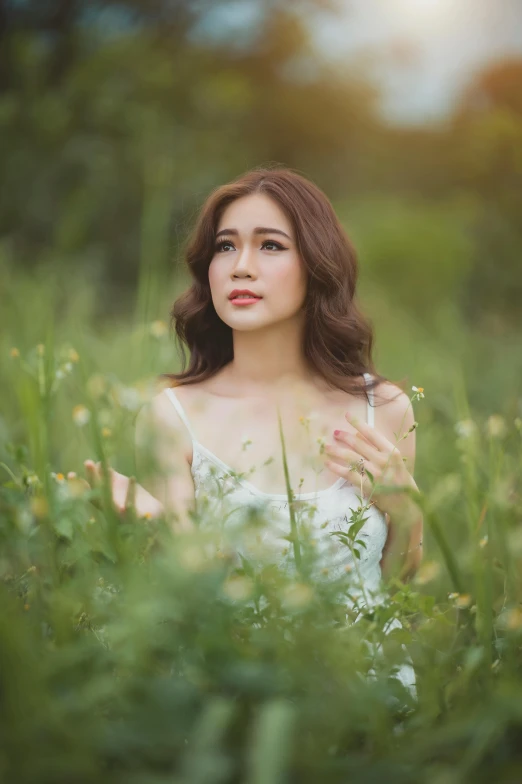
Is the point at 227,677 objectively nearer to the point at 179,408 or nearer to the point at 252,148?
the point at 179,408

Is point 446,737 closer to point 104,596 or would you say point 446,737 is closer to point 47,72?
point 104,596

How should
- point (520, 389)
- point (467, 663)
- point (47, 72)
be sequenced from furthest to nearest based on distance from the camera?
point (47, 72) → point (520, 389) → point (467, 663)

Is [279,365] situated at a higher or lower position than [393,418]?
higher

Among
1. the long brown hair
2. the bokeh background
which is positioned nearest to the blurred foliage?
the bokeh background

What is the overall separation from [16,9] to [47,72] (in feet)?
2.41

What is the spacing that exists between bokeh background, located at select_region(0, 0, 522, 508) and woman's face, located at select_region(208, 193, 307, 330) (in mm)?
2790

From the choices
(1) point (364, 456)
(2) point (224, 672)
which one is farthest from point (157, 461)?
(1) point (364, 456)

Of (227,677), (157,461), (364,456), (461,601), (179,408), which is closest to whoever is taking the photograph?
(227,677)

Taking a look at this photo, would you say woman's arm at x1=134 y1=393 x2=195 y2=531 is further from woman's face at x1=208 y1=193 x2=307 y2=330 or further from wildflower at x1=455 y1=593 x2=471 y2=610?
woman's face at x1=208 y1=193 x2=307 y2=330

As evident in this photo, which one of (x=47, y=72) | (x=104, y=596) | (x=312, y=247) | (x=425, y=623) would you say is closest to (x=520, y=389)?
(x=312, y=247)

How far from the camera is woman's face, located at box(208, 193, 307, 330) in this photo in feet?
5.88

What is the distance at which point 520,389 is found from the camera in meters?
3.73

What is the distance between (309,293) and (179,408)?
45 centimetres

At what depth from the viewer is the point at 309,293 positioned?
1.97m
